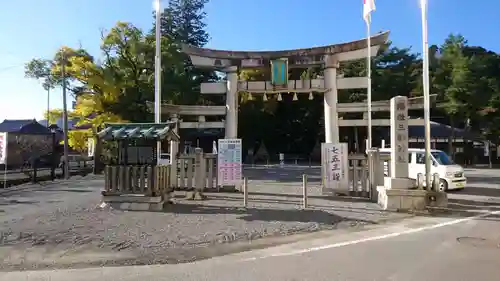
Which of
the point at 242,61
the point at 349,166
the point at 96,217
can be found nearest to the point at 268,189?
the point at 349,166

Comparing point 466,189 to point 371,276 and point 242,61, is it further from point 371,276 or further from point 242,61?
point 371,276

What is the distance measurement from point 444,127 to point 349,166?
1186 inches

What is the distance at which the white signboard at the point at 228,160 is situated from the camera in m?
14.2

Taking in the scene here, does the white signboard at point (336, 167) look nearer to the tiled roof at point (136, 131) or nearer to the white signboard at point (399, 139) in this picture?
the white signboard at point (399, 139)

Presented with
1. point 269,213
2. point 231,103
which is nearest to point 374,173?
point 269,213

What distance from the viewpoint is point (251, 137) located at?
46344 mm

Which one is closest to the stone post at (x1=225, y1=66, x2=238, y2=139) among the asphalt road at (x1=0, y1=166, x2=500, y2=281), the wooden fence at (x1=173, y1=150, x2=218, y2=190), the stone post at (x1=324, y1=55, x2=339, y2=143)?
the wooden fence at (x1=173, y1=150, x2=218, y2=190)

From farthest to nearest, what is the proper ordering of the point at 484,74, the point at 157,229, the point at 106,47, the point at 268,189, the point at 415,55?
the point at 415,55
the point at 484,74
the point at 106,47
the point at 268,189
the point at 157,229

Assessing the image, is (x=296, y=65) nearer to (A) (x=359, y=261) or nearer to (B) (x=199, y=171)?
(B) (x=199, y=171)

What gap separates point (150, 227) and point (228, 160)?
5736 millimetres

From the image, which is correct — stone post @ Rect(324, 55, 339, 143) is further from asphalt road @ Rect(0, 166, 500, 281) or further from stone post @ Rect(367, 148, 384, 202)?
asphalt road @ Rect(0, 166, 500, 281)

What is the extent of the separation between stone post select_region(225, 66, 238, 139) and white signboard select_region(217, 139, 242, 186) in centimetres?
328

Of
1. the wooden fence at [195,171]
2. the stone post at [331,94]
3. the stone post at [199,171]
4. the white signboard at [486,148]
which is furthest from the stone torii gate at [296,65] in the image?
the white signboard at [486,148]

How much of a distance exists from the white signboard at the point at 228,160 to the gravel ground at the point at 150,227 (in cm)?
88
